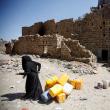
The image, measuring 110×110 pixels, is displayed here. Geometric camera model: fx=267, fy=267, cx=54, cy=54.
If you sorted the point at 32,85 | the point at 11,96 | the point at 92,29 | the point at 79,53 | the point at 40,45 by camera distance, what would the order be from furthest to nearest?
the point at 92,29
the point at 40,45
the point at 79,53
the point at 11,96
the point at 32,85

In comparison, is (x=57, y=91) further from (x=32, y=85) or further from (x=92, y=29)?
(x=92, y=29)

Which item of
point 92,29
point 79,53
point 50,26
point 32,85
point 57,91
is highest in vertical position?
point 50,26

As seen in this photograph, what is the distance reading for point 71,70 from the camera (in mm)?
15258

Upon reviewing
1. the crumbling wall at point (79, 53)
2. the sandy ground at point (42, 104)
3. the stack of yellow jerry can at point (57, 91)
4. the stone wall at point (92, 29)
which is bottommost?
the sandy ground at point (42, 104)

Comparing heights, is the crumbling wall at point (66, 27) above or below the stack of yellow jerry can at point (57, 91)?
above

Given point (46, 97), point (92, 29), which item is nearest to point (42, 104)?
point (46, 97)

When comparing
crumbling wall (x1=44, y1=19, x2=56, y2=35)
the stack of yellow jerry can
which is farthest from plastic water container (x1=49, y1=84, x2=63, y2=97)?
crumbling wall (x1=44, y1=19, x2=56, y2=35)

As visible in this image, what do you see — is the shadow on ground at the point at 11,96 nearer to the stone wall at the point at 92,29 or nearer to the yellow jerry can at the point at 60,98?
the yellow jerry can at the point at 60,98

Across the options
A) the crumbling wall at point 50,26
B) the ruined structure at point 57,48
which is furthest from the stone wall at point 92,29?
the ruined structure at point 57,48

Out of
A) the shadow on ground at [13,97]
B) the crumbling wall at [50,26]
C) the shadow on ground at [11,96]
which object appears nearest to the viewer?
the shadow on ground at [13,97]

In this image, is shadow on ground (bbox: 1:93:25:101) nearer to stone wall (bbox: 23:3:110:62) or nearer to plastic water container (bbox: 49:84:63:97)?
plastic water container (bbox: 49:84:63:97)

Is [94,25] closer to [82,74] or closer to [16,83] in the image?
[82,74]

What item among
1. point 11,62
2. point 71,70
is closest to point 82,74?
point 71,70

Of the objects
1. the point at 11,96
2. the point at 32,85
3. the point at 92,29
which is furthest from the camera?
the point at 92,29
